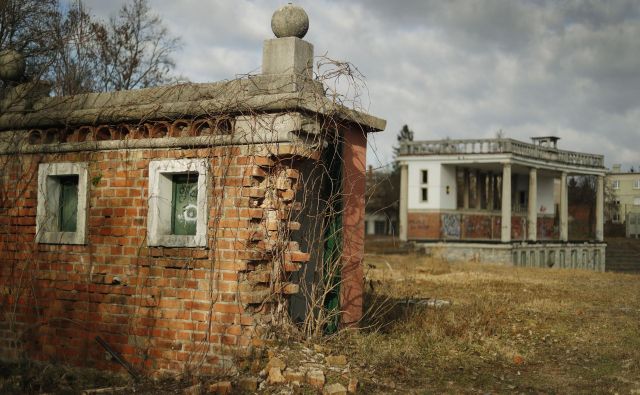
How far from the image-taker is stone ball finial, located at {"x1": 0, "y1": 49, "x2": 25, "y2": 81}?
8.84 m

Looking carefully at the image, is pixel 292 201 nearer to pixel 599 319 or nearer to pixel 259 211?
pixel 259 211

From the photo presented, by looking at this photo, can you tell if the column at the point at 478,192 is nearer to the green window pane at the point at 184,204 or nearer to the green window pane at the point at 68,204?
the green window pane at the point at 68,204

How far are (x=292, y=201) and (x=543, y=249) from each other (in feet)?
104

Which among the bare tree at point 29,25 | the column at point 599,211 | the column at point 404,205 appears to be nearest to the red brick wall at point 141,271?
the bare tree at point 29,25

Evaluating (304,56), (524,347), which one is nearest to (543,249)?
(524,347)

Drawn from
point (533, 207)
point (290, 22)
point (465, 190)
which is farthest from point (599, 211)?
point (290, 22)

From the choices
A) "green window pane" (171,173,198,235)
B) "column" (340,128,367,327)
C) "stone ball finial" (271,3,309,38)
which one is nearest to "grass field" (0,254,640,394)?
"column" (340,128,367,327)

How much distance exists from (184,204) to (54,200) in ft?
6.30

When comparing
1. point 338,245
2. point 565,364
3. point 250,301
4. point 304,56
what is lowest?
point 565,364

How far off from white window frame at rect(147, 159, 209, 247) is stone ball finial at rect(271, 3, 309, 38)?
1.61 m

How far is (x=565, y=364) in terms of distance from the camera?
7.98 metres

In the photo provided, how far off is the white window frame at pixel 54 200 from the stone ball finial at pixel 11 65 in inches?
63.0

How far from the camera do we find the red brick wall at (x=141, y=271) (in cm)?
667

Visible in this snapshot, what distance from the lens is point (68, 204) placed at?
8.03 m
